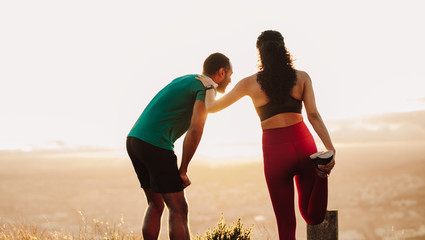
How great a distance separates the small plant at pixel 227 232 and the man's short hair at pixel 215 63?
2.11m

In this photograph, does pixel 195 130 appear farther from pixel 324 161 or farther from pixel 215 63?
pixel 324 161

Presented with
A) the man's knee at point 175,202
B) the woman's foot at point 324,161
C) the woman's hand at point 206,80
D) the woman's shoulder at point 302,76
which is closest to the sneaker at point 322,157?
the woman's foot at point 324,161

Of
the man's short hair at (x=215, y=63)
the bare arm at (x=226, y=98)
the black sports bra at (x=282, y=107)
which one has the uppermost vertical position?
the man's short hair at (x=215, y=63)

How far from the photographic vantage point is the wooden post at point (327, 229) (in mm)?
4910

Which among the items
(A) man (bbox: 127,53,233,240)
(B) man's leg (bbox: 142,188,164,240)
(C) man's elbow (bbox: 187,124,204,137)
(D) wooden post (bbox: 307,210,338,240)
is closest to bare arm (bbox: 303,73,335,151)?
(A) man (bbox: 127,53,233,240)

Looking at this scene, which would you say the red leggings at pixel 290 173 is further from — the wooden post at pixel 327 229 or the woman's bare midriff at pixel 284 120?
the wooden post at pixel 327 229

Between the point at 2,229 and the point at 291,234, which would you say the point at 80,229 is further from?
the point at 291,234

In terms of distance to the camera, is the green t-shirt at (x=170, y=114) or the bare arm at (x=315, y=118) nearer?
the bare arm at (x=315, y=118)

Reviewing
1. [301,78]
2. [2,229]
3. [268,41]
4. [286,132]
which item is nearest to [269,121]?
[286,132]

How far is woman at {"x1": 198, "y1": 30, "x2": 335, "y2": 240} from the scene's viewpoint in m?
3.73

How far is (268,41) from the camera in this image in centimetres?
388

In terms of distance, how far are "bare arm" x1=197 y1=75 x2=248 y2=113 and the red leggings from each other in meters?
0.42

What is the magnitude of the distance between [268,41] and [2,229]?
554cm

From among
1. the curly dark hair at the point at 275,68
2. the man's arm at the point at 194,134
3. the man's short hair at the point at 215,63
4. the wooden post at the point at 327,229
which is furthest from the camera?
the wooden post at the point at 327,229
